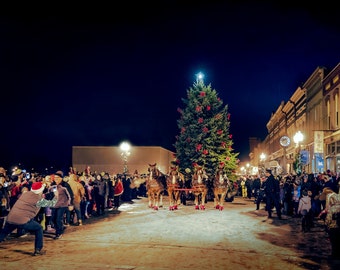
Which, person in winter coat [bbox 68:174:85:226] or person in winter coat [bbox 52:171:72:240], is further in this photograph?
person in winter coat [bbox 68:174:85:226]

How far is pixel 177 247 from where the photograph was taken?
1018 cm

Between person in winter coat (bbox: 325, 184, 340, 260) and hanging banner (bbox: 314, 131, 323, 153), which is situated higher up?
hanging banner (bbox: 314, 131, 323, 153)

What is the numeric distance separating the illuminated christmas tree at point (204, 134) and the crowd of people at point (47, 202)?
785 cm

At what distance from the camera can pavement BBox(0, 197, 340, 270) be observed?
333 inches

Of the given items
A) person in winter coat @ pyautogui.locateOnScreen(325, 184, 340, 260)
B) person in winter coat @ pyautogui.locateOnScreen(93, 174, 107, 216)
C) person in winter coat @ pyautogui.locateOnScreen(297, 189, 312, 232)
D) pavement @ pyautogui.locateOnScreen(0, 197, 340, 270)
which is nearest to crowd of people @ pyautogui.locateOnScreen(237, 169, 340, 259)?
person in winter coat @ pyautogui.locateOnScreen(297, 189, 312, 232)

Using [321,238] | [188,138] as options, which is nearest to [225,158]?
[188,138]

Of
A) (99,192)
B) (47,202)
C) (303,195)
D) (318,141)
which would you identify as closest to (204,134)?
(318,141)

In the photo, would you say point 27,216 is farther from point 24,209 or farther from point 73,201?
point 73,201

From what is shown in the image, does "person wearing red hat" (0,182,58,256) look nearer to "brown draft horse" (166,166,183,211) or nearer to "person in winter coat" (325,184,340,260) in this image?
"person in winter coat" (325,184,340,260)

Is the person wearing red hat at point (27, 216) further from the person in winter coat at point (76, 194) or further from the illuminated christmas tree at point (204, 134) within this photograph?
the illuminated christmas tree at point (204, 134)

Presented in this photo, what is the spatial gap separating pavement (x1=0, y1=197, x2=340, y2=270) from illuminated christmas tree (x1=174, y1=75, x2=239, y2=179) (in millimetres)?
15417

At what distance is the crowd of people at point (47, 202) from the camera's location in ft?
30.5

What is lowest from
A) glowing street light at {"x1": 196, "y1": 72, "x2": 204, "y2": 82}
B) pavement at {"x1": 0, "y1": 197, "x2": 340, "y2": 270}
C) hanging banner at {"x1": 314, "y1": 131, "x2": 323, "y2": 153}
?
pavement at {"x1": 0, "y1": 197, "x2": 340, "y2": 270}

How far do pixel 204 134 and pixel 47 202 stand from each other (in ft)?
71.0
